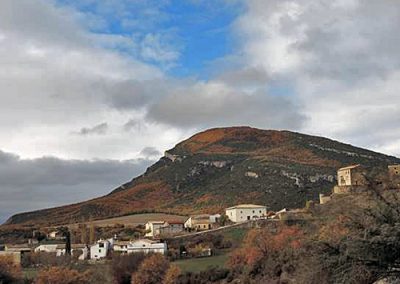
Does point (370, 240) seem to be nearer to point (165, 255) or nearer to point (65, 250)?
point (165, 255)

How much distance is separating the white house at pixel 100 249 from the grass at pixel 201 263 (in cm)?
1243

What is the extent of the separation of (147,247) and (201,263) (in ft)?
34.2

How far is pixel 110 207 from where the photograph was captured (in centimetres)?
13212

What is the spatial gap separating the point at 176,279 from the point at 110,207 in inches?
3091

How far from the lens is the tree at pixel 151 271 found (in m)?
58.0

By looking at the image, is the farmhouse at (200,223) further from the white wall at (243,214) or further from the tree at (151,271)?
the tree at (151,271)

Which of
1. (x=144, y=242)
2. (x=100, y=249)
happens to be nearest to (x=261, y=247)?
(x=144, y=242)

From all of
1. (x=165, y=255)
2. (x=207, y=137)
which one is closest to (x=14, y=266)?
(x=165, y=255)

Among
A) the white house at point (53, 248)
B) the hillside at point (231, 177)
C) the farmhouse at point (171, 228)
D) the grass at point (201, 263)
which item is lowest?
the grass at point (201, 263)

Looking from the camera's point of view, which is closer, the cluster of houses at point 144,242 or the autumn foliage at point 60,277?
the autumn foliage at point 60,277

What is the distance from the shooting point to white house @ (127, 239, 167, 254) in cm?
6919

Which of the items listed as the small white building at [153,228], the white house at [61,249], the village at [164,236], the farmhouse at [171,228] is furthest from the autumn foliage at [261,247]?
the small white building at [153,228]

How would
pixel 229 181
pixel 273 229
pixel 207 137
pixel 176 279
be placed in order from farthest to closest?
pixel 207 137 → pixel 229 181 → pixel 273 229 → pixel 176 279

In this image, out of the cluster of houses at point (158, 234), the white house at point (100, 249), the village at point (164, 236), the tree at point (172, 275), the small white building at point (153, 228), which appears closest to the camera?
the tree at point (172, 275)
